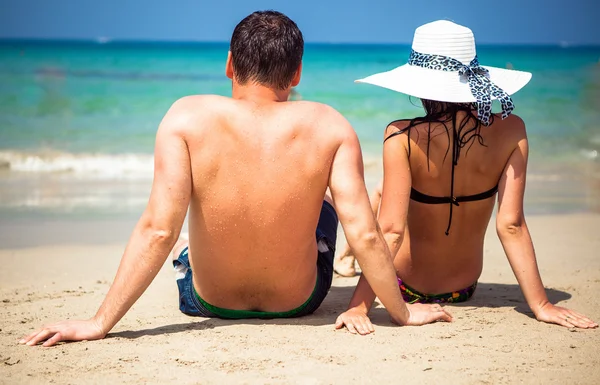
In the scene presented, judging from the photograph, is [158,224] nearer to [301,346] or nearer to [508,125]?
[301,346]

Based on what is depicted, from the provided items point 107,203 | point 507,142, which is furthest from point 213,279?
point 107,203

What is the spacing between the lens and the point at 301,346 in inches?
103

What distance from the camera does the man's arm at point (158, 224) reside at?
2488 mm

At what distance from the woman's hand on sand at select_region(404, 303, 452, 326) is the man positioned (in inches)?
8.2

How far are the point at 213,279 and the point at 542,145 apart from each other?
8541 millimetres

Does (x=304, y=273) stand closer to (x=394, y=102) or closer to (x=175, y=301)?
(x=175, y=301)

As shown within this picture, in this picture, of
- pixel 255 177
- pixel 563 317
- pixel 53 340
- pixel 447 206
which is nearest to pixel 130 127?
pixel 447 206

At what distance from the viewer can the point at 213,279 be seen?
9.26 feet

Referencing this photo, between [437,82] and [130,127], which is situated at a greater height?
[437,82]

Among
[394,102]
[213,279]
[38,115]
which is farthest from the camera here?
[394,102]

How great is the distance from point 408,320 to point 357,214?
58cm

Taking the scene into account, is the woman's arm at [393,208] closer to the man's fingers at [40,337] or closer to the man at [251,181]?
the man at [251,181]

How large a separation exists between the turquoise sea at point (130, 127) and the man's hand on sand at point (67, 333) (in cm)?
164

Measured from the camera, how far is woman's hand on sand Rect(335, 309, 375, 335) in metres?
2.77
